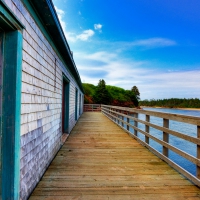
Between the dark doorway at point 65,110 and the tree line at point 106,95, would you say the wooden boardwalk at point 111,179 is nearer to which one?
the dark doorway at point 65,110

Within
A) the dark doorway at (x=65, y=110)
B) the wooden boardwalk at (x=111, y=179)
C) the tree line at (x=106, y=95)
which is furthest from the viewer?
the tree line at (x=106, y=95)

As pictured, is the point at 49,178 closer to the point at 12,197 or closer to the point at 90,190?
the point at 90,190

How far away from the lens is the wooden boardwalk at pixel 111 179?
2.10 metres

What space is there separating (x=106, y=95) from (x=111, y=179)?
30620mm

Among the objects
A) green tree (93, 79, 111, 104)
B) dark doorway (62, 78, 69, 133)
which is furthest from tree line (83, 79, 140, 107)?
dark doorway (62, 78, 69, 133)

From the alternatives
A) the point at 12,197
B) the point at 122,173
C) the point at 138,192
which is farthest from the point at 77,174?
the point at 12,197

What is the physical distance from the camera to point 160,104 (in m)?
71.7

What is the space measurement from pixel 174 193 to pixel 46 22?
3.17m

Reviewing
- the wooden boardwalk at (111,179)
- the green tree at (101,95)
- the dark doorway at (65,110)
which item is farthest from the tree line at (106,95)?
the wooden boardwalk at (111,179)

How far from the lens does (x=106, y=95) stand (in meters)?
33.1

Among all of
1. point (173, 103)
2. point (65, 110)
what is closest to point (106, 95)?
point (65, 110)

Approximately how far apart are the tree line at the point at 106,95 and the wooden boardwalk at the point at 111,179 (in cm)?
2420

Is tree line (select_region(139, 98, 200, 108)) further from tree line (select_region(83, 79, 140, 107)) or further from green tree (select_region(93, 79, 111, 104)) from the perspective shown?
green tree (select_region(93, 79, 111, 104))

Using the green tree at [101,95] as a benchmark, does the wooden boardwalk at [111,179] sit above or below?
below
